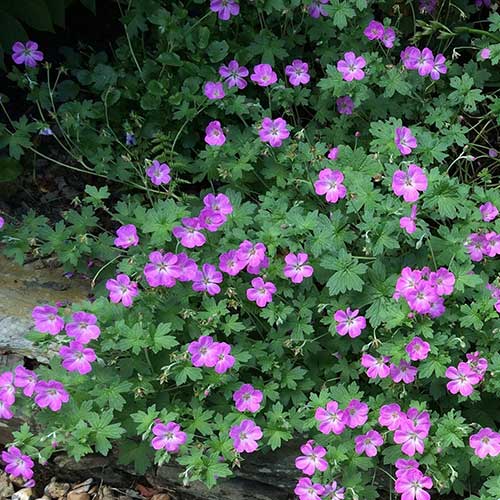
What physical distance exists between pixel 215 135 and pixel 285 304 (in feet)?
2.32

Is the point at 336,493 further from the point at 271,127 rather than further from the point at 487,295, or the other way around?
the point at 271,127

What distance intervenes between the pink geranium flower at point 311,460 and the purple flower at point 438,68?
1.49 metres

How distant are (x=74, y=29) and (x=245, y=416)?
6.46 ft

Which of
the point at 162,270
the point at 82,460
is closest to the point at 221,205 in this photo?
the point at 162,270

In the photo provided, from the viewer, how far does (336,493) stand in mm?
2439

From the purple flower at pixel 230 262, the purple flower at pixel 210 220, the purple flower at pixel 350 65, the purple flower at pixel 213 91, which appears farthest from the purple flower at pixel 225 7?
the purple flower at pixel 230 262

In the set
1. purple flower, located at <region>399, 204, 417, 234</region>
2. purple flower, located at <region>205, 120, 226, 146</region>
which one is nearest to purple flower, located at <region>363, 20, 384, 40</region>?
purple flower, located at <region>205, 120, 226, 146</region>

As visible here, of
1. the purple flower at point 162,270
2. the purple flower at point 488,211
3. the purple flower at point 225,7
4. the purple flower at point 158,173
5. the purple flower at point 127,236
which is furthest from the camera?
the purple flower at point 225,7

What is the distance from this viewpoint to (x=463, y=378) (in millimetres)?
2439

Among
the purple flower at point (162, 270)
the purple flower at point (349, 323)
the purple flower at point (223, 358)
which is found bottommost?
the purple flower at point (223, 358)

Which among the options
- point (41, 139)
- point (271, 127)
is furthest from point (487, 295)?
point (41, 139)

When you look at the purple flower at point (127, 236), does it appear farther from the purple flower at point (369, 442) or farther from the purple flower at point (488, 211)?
the purple flower at point (488, 211)

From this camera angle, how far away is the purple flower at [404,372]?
246cm

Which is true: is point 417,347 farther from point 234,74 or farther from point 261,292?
point 234,74
